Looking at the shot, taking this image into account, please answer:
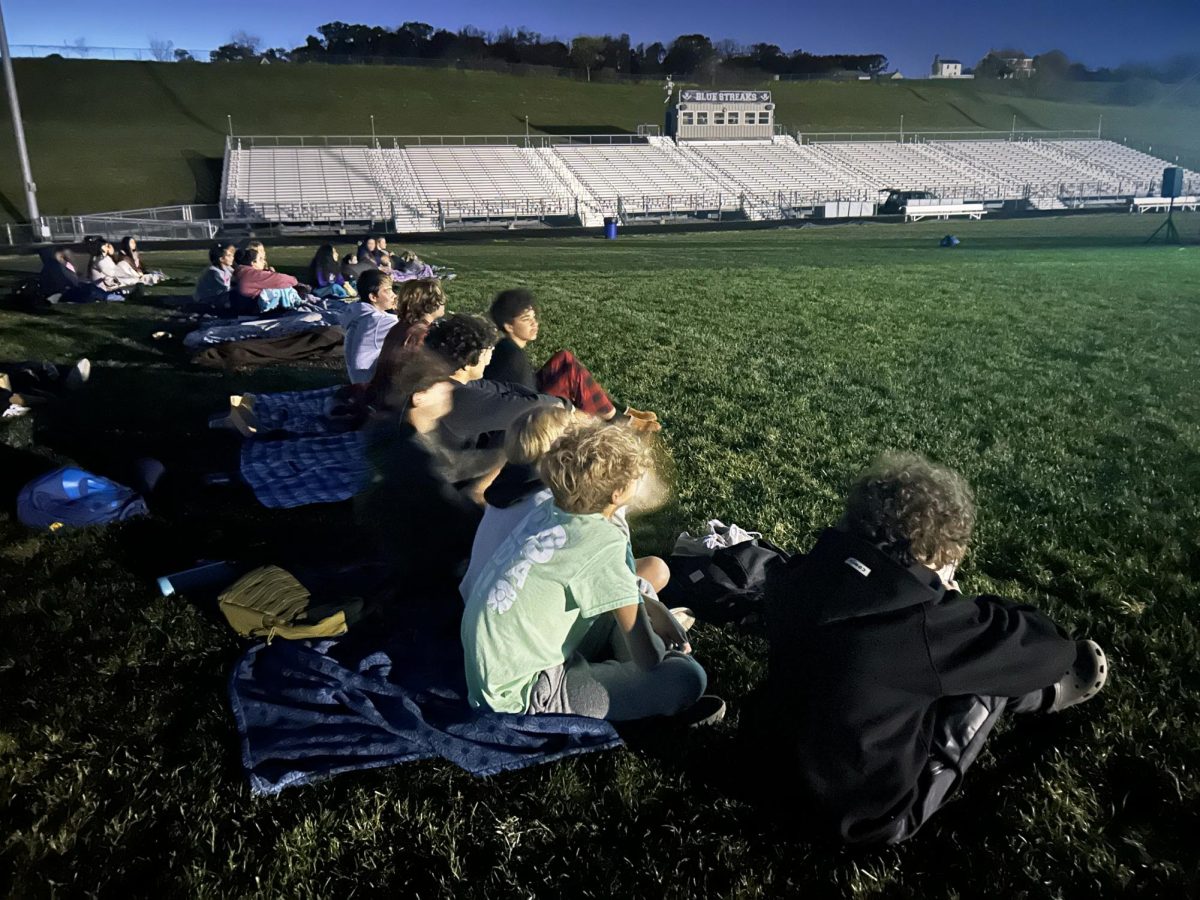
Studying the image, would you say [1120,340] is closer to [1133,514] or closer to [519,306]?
[1133,514]

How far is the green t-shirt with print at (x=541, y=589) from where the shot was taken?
2.78m

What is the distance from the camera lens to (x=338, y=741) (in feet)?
10.2

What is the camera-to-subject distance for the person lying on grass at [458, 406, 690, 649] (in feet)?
10.4

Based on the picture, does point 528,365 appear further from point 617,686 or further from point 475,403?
point 617,686

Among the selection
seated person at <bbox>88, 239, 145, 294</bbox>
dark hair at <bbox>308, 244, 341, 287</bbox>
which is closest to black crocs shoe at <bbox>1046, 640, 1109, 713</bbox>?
dark hair at <bbox>308, 244, 341, 287</bbox>

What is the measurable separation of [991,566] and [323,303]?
10.3 meters

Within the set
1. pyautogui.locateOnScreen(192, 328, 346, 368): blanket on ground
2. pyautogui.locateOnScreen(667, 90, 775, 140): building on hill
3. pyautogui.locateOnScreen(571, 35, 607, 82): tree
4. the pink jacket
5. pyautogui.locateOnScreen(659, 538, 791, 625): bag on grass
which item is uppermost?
pyautogui.locateOnScreen(571, 35, 607, 82): tree

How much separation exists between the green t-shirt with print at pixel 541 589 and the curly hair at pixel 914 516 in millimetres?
808

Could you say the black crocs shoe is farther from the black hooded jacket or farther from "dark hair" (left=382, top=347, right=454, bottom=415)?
"dark hair" (left=382, top=347, right=454, bottom=415)

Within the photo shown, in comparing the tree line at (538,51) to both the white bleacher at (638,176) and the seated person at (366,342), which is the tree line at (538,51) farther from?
the seated person at (366,342)

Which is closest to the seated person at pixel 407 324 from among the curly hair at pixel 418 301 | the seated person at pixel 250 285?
the curly hair at pixel 418 301

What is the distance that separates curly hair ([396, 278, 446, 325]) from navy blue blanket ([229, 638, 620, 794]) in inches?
119

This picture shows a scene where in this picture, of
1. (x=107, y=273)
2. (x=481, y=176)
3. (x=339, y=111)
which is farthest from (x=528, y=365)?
(x=339, y=111)

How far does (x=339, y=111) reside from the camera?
6562 centimetres
